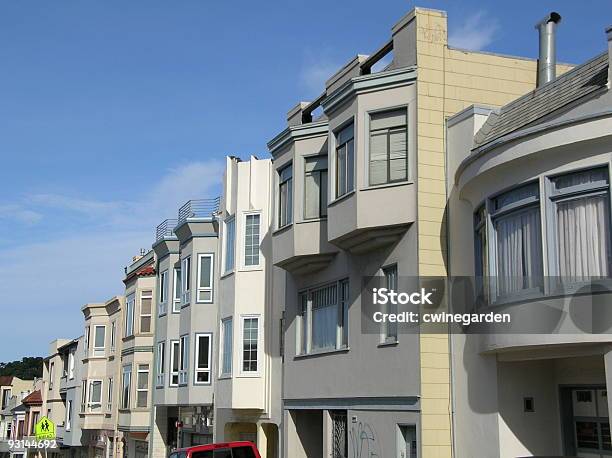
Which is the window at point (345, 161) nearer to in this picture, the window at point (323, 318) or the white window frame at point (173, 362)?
the window at point (323, 318)

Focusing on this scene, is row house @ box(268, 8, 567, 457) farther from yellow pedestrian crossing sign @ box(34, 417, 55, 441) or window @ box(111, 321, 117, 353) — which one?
yellow pedestrian crossing sign @ box(34, 417, 55, 441)

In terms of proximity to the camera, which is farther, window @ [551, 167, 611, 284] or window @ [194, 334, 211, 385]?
window @ [194, 334, 211, 385]

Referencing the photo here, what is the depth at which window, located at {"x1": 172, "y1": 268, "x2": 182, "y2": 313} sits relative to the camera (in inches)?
1329

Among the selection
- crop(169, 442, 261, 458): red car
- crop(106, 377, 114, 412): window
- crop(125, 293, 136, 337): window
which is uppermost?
crop(125, 293, 136, 337): window

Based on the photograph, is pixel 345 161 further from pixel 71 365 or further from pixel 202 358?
pixel 71 365

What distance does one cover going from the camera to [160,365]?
3472 cm

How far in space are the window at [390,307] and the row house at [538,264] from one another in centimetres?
170

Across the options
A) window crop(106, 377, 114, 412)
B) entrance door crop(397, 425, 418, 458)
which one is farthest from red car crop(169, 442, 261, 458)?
window crop(106, 377, 114, 412)

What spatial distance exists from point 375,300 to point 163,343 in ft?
54.4

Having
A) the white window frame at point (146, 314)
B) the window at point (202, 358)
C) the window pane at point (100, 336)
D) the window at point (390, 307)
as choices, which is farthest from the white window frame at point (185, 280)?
the window pane at point (100, 336)

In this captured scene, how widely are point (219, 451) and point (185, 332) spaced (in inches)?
455

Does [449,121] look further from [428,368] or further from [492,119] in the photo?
[428,368]

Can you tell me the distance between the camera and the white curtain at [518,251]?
14.8 m

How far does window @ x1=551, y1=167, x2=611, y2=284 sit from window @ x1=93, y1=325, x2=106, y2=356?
114ft
